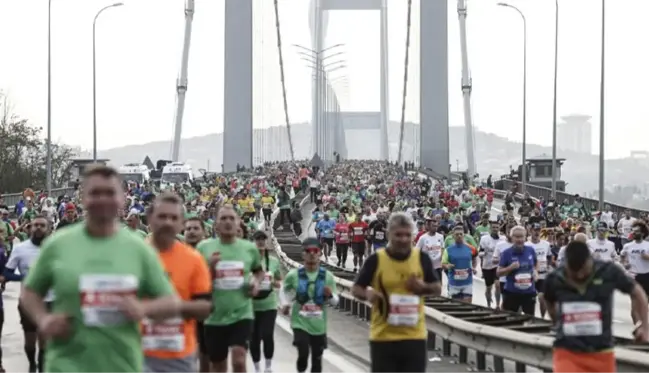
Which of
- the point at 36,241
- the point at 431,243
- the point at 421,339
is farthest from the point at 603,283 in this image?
the point at 431,243

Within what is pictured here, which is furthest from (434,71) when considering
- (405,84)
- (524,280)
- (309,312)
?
(309,312)

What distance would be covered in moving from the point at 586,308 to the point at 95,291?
3977 mm

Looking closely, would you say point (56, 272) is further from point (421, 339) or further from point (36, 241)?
point (36, 241)

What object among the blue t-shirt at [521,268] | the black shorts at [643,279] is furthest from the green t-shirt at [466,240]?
the blue t-shirt at [521,268]

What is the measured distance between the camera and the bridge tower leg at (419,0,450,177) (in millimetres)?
85562

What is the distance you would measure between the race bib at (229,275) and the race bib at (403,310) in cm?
178

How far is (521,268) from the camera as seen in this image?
1759 centimetres

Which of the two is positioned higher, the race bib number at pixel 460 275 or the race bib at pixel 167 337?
the race bib at pixel 167 337

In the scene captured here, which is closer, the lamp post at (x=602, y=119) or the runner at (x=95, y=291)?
the runner at (x=95, y=291)

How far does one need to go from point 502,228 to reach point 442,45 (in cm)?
5831

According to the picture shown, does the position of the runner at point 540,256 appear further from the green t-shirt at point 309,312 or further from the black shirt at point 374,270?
the black shirt at point 374,270

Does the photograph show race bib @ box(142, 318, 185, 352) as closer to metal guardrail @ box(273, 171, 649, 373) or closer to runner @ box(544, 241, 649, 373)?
runner @ box(544, 241, 649, 373)

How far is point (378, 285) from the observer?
30.1 ft

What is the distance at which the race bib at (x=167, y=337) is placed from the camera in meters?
8.11
